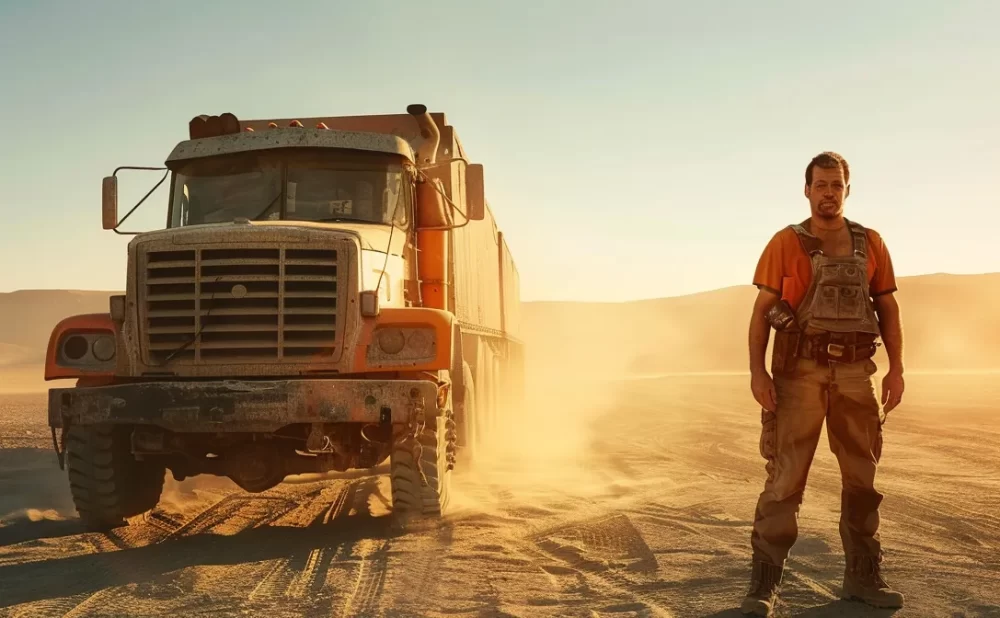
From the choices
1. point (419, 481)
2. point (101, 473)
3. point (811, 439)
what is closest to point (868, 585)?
point (811, 439)

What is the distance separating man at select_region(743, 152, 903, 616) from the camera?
5.03 metres

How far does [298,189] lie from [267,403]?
2.27 metres

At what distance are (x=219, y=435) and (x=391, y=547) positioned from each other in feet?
5.44

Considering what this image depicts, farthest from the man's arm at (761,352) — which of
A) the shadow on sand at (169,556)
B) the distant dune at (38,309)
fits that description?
the distant dune at (38,309)

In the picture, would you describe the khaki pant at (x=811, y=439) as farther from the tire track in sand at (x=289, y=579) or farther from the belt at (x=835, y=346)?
the tire track in sand at (x=289, y=579)

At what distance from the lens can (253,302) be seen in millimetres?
7332

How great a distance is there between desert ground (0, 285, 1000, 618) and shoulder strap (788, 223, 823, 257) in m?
1.80

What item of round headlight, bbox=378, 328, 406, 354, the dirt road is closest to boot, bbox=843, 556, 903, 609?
the dirt road

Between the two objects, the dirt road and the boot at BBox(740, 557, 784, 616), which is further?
the dirt road

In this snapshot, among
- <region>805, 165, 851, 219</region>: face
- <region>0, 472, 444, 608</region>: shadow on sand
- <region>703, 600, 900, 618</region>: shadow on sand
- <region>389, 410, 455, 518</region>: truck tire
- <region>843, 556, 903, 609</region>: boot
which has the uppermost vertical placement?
<region>805, 165, 851, 219</region>: face

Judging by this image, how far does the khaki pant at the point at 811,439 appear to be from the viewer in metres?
5.03

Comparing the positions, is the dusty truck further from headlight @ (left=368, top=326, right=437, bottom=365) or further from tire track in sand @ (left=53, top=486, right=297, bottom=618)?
tire track in sand @ (left=53, top=486, right=297, bottom=618)

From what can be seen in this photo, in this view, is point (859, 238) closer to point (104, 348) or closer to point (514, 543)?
point (514, 543)

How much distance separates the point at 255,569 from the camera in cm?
630
